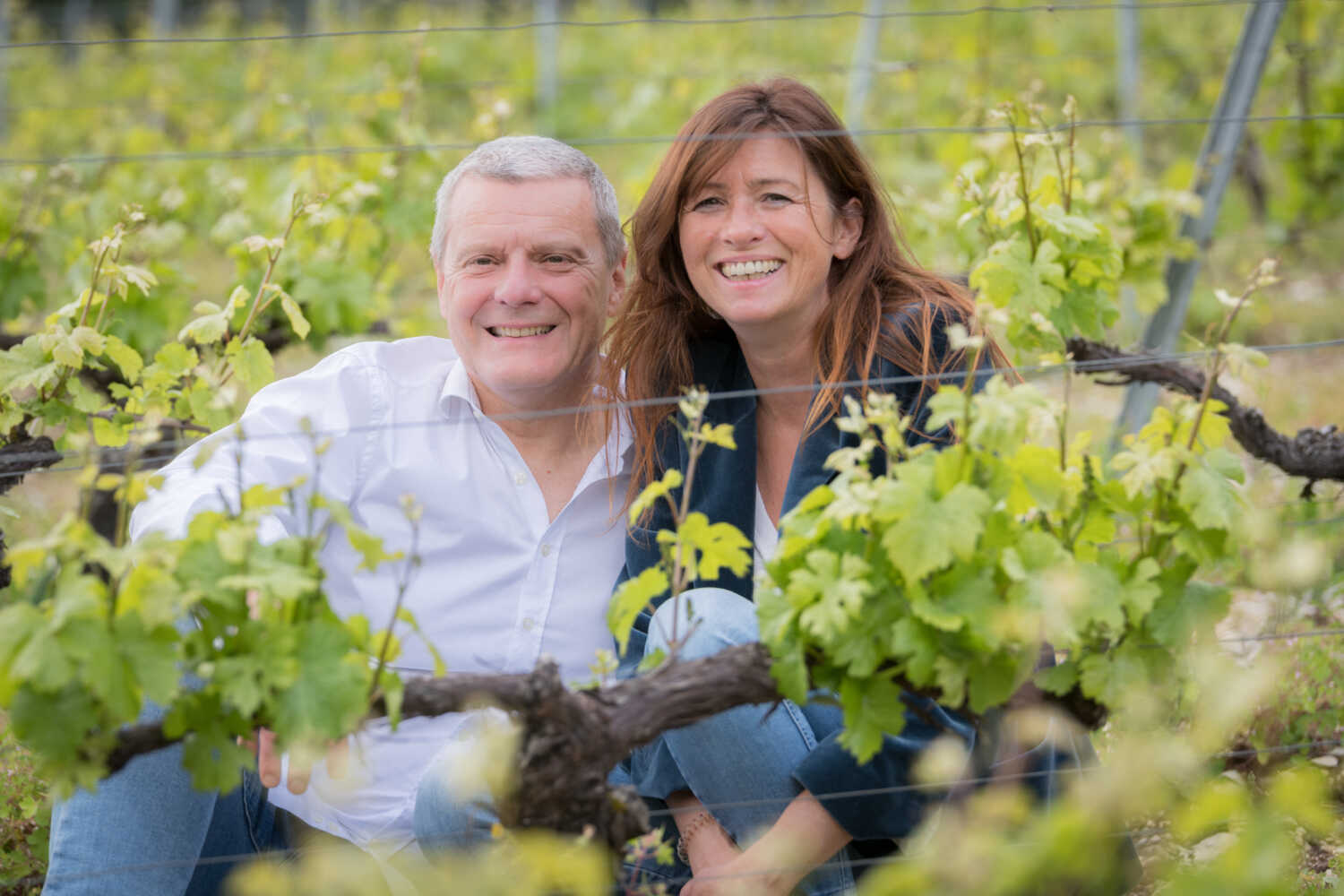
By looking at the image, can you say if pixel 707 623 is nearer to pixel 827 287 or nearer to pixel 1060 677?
pixel 1060 677

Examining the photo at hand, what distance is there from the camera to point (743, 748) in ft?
5.00

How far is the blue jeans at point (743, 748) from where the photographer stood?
4.93 ft

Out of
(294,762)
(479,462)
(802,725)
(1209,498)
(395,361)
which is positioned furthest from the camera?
(395,361)

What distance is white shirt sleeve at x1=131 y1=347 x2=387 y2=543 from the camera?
153 centimetres

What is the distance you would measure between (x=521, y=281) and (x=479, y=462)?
261 mm

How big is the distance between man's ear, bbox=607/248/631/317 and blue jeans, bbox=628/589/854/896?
56 cm

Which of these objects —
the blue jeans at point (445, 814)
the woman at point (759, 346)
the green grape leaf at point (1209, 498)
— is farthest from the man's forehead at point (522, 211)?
the green grape leaf at point (1209, 498)

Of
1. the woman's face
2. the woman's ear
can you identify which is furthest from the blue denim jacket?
the woman's ear

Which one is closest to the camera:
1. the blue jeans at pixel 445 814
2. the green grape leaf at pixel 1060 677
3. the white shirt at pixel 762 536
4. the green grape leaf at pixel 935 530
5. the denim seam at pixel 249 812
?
the green grape leaf at pixel 935 530

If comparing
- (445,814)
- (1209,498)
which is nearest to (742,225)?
(1209,498)

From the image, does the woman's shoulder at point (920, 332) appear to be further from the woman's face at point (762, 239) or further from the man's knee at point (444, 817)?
the man's knee at point (444, 817)

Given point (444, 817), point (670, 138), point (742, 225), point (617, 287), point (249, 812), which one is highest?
point (670, 138)

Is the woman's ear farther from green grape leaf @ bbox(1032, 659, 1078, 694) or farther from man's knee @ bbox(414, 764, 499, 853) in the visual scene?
man's knee @ bbox(414, 764, 499, 853)

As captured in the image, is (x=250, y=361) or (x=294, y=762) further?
(x=250, y=361)
